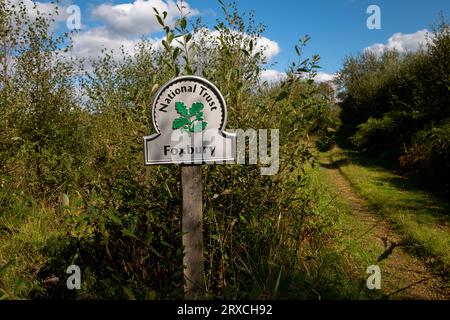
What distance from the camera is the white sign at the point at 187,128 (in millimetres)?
2918

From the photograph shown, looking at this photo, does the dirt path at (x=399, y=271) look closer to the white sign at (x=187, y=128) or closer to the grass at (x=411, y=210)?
the grass at (x=411, y=210)

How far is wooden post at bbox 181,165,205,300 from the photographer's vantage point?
9.80ft

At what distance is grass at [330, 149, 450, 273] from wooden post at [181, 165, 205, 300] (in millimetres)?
3473

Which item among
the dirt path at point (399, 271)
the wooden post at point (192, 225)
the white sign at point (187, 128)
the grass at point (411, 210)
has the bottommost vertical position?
the dirt path at point (399, 271)

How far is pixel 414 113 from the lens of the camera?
15703 millimetres

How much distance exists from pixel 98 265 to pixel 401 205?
7.01 meters

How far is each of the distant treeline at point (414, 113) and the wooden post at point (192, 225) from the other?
378 inches

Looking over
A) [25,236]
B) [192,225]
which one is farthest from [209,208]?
[25,236]

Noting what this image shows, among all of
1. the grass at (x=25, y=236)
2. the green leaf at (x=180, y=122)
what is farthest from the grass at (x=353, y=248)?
the grass at (x=25, y=236)

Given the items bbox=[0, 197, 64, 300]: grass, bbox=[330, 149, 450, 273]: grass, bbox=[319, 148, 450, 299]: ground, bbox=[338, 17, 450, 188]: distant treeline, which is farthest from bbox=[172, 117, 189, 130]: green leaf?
bbox=[338, 17, 450, 188]: distant treeline

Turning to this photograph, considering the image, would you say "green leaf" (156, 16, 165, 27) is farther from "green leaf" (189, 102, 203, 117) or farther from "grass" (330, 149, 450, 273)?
"grass" (330, 149, 450, 273)

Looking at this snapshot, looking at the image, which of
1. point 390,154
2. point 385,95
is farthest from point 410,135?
point 385,95

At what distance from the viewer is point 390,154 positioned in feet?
54.8

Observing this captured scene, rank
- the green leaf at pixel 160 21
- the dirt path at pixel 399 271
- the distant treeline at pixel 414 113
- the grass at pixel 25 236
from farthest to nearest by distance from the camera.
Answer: the distant treeline at pixel 414 113
the dirt path at pixel 399 271
the grass at pixel 25 236
the green leaf at pixel 160 21
